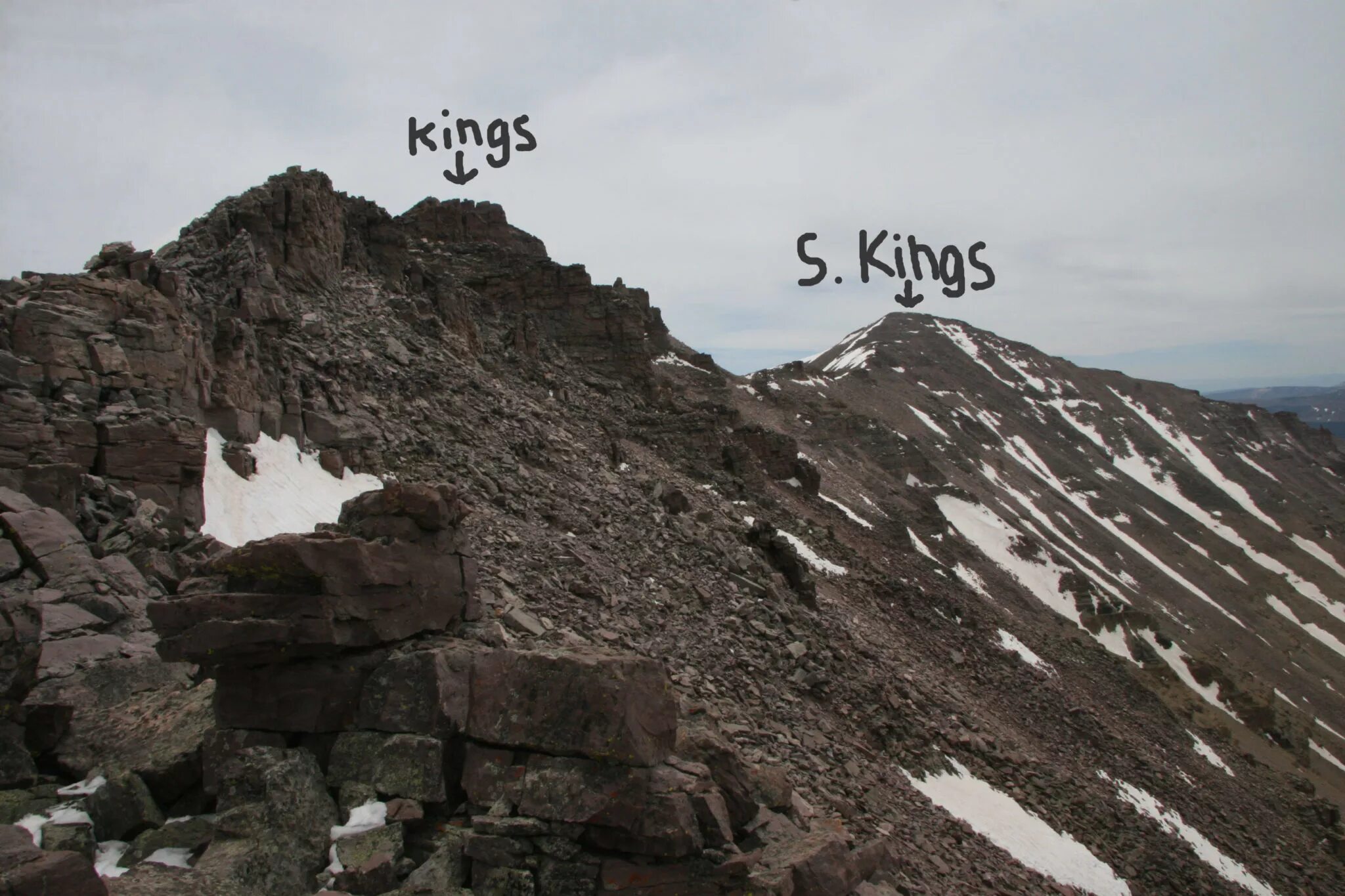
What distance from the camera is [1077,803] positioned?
81.6 ft

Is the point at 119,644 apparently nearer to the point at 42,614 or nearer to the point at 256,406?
the point at 42,614

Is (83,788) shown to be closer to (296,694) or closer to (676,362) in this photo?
(296,694)

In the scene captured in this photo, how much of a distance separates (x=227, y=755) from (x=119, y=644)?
3041mm

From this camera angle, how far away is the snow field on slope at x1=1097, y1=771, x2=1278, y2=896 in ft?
91.6

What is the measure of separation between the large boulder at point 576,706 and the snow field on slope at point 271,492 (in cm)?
914

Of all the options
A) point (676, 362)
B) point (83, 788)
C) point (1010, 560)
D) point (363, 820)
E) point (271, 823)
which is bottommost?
point (1010, 560)

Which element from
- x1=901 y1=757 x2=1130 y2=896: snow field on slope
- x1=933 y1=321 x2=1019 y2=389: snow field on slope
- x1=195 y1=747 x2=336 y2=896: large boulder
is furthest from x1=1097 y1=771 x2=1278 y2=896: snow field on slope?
x1=933 y1=321 x2=1019 y2=389: snow field on slope

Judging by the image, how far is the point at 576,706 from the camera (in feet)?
30.4

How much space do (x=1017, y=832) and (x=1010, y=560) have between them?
44565 millimetres

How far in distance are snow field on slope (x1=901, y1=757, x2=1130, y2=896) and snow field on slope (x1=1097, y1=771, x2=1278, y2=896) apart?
6.83 metres

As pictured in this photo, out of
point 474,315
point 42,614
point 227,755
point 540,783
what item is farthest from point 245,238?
point 540,783

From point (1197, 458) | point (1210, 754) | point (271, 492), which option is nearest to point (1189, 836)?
point (1210, 754)

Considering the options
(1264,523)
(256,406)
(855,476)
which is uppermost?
(256,406)

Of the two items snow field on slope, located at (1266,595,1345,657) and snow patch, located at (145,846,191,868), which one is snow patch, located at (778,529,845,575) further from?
snow field on slope, located at (1266,595,1345,657)
